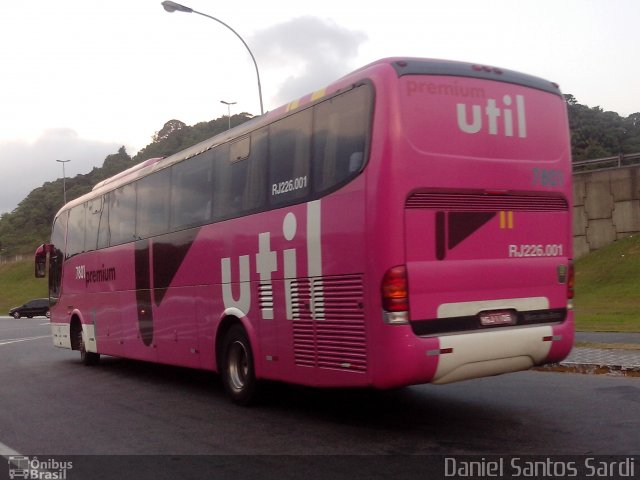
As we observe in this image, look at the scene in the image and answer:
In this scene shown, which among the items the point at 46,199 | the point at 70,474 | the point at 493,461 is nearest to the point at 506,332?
the point at 493,461

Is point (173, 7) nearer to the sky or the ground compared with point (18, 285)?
nearer to the sky

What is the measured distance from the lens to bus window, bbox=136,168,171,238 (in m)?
11.6

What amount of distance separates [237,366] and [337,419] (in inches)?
70.9

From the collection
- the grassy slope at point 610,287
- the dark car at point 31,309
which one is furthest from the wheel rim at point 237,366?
the dark car at point 31,309

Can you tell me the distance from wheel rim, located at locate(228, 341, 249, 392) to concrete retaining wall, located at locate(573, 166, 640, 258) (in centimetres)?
2355

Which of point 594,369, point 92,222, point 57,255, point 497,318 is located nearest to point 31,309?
point 57,255

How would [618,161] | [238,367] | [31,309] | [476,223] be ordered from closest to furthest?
[476,223] → [238,367] → [618,161] → [31,309]

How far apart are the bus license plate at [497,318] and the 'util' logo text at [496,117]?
1801 millimetres

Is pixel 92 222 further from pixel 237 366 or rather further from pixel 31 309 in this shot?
pixel 31 309

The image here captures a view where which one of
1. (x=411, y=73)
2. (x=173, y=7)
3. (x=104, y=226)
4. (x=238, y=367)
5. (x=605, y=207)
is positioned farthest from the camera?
(x=605, y=207)

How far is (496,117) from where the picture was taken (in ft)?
24.7

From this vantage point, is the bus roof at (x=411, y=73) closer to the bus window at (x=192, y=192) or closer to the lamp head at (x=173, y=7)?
the bus window at (x=192, y=192)

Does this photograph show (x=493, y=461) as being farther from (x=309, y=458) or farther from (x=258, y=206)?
(x=258, y=206)

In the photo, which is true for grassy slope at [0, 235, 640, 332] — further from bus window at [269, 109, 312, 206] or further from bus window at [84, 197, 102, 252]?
bus window at [269, 109, 312, 206]
